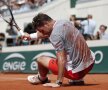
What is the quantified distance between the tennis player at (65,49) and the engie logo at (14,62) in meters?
9.45

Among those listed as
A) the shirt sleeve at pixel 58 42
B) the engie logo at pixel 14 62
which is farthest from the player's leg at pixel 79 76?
the engie logo at pixel 14 62

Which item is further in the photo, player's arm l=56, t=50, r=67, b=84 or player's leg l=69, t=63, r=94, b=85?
player's leg l=69, t=63, r=94, b=85

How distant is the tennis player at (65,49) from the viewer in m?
7.52

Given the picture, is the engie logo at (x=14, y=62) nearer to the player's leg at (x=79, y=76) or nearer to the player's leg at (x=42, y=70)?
the player's leg at (x=42, y=70)

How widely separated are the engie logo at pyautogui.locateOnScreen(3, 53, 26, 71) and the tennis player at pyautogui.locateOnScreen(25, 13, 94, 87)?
372 inches

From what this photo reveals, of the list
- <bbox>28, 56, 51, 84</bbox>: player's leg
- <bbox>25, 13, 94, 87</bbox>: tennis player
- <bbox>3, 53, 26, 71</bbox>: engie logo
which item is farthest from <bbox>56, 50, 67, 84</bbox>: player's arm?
<bbox>3, 53, 26, 71</bbox>: engie logo

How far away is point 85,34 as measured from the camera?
16.8 metres

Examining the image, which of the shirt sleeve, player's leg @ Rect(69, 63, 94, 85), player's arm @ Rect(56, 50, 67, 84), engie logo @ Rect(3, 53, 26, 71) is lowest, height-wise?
engie logo @ Rect(3, 53, 26, 71)

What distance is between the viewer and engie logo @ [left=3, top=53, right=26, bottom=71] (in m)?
17.5

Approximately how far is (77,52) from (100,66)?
7.13m

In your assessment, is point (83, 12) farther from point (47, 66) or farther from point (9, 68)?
point (47, 66)

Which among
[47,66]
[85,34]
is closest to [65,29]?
[47,66]

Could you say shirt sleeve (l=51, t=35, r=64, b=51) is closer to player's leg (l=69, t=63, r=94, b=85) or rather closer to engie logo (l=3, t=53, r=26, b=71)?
player's leg (l=69, t=63, r=94, b=85)

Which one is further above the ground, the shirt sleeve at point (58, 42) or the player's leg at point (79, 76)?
the shirt sleeve at point (58, 42)
